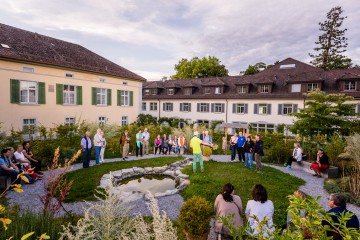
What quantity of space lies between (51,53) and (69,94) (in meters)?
3.71

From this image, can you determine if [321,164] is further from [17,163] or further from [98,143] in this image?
[17,163]

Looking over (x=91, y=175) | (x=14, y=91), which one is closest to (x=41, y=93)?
(x=14, y=91)

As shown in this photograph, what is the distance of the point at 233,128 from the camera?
27.3 metres

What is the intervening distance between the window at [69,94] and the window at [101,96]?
2259mm

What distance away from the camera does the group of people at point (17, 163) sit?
7.05 meters

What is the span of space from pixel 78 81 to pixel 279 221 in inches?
763

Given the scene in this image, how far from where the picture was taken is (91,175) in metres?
8.77

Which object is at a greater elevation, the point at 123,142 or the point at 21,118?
the point at 21,118

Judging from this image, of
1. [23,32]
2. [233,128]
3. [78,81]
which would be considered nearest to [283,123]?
[233,128]

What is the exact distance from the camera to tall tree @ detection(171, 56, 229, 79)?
4538 cm

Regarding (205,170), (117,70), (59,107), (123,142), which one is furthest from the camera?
(117,70)

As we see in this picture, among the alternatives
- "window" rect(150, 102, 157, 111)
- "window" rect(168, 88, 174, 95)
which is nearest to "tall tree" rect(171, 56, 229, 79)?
"window" rect(168, 88, 174, 95)

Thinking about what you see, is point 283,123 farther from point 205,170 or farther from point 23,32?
point 23,32

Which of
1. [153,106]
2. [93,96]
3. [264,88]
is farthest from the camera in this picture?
[153,106]
